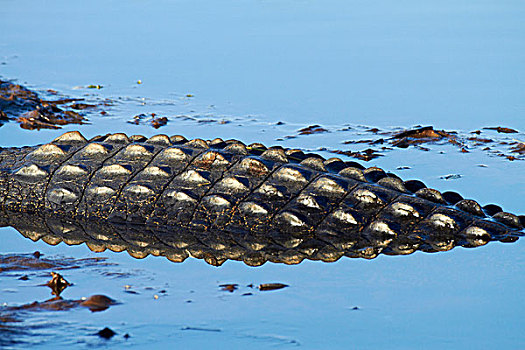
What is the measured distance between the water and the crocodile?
0.12m

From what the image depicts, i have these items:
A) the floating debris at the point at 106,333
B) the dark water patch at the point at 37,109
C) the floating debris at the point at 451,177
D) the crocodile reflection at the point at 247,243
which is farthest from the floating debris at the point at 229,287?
the dark water patch at the point at 37,109

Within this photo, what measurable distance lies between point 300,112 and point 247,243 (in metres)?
3.26

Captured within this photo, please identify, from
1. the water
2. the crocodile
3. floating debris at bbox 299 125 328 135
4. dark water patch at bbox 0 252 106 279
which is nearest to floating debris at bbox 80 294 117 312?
the water

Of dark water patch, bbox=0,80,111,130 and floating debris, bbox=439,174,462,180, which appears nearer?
floating debris, bbox=439,174,462,180

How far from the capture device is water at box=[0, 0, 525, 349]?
3.13 meters

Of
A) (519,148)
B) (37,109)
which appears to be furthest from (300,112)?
(37,109)

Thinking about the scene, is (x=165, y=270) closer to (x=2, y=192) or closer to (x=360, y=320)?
(x=360, y=320)

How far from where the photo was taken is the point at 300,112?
704cm

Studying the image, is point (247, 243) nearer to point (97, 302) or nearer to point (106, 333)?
point (97, 302)

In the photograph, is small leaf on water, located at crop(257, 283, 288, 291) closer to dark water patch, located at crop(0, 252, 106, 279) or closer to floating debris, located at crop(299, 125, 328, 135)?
dark water patch, located at crop(0, 252, 106, 279)

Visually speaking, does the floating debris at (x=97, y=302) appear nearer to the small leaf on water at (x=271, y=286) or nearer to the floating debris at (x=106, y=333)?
the floating debris at (x=106, y=333)

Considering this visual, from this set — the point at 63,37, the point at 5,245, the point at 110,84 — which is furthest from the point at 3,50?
the point at 5,245

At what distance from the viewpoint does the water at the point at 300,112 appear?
313 centimetres

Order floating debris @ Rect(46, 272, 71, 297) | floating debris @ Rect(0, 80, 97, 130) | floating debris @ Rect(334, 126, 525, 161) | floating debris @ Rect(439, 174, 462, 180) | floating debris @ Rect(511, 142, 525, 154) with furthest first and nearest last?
floating debris @ Rect(0, 80, 97, 130) → floating debris @ Rect(334, 126, 525, 161) → floating debris @ Rect(511, 142, 525, 154) → floating debris @ Rect(439, 174, 462, 180) → floating debris @ Rect(46, 272, 71, 297)
